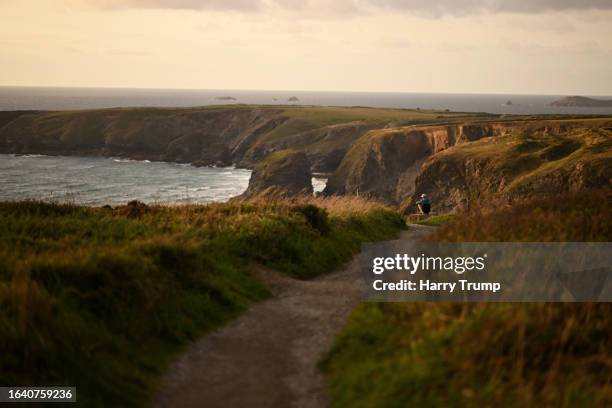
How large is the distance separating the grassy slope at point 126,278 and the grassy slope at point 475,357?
2.54 meters

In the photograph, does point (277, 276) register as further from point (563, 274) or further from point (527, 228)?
point (563, 274)

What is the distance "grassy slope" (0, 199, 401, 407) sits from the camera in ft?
21.8

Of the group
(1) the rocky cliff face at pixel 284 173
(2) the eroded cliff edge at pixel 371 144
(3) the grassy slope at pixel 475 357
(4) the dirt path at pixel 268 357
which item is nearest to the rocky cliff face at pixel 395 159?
(2) the eroded cliff edge at pixel 371 144

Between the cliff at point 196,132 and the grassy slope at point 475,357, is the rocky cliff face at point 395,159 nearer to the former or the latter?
the cliff at point 196,132

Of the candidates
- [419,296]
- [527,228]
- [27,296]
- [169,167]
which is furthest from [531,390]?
[169,167]

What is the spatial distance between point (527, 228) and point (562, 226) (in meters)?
0.55

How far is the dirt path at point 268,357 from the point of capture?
7.04 m

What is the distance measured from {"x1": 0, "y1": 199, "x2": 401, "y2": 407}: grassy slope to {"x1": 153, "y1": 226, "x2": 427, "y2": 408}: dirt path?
34 cm

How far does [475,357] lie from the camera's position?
6.27 meters

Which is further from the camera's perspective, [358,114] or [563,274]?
[358,114]

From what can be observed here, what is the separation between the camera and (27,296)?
7047mm

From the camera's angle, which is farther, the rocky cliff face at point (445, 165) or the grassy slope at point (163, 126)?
the grassy slope at point (163, 126)

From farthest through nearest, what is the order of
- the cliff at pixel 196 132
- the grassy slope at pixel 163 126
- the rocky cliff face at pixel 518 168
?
the grassy slope at pixel 163 126 < the cliff at pixel 196 132 < the rocky cliff face at pixel 518 168

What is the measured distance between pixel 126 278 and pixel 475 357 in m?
5.06
